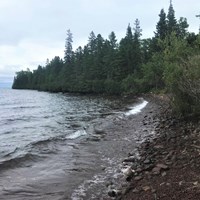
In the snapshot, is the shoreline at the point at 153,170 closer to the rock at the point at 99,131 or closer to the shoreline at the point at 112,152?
the shoreline at the point at 112,152

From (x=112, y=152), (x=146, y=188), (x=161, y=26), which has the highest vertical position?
(x=161, y=26)

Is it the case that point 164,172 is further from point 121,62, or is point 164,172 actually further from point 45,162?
point 121,62

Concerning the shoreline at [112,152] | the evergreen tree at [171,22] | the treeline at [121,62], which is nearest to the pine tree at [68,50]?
the treeline at [121,62]

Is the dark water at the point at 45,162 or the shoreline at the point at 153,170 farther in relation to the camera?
the dark water at the point at 45,162

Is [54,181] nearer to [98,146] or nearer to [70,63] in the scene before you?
[98,146]

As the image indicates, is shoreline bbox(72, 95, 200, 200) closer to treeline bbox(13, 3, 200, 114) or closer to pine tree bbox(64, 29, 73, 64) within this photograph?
treeline bbox(13, 3, 200, 114)

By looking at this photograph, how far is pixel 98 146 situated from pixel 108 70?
232 ft

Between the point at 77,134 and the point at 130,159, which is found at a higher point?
the point at 130,159

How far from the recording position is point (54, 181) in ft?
35.6

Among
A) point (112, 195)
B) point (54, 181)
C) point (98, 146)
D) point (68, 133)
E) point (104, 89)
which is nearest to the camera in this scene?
point (112, 195)

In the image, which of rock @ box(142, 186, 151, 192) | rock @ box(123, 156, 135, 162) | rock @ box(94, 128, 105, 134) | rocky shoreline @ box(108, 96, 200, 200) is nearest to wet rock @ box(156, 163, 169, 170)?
rocky shoreline @ box(108, 96, 200, 200)

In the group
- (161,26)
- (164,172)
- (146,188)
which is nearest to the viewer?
(146,188)

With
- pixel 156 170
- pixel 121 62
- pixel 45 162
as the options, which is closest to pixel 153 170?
pixel 156 170

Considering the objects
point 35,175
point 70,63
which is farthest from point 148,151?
point 70,63
